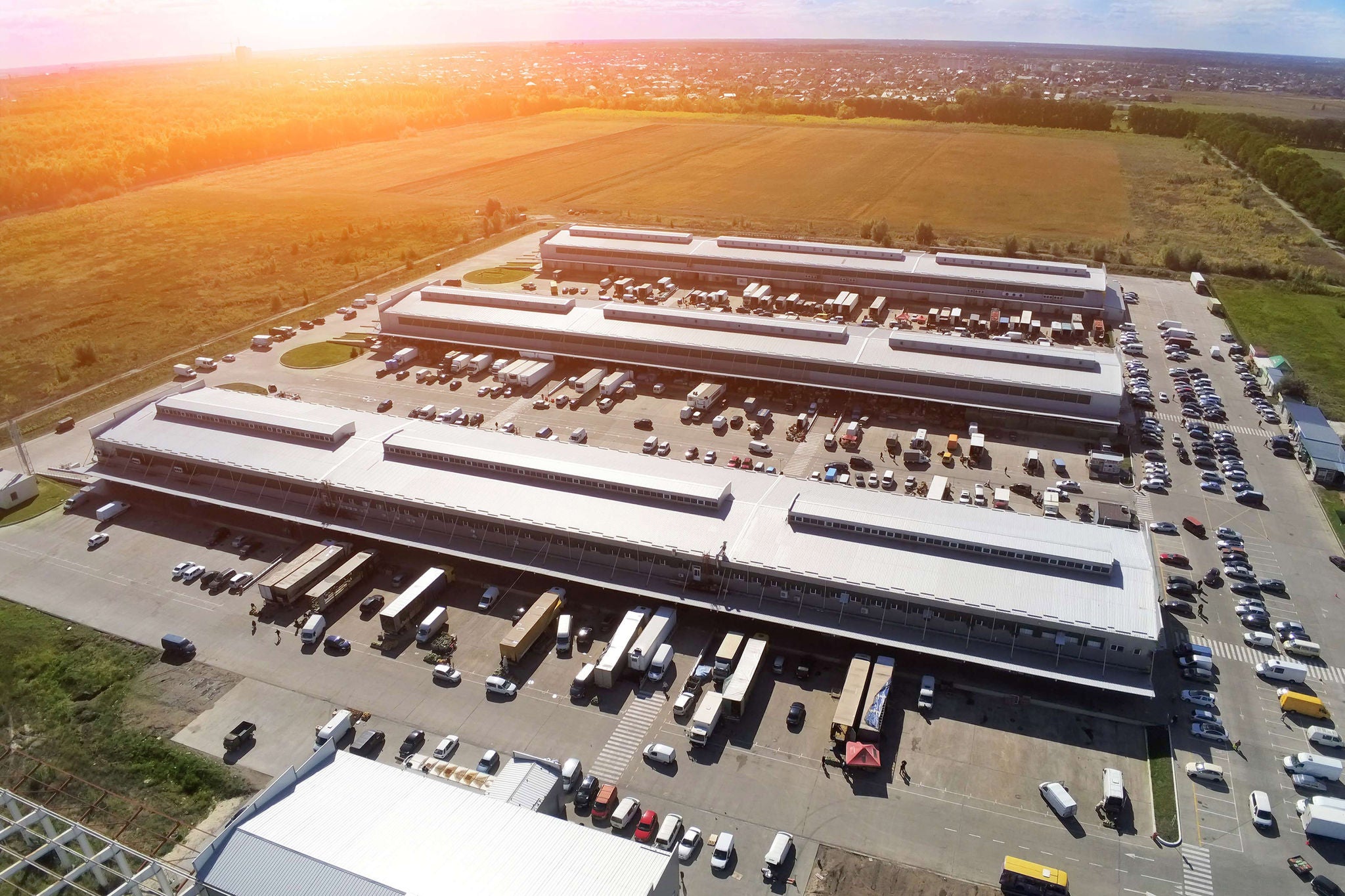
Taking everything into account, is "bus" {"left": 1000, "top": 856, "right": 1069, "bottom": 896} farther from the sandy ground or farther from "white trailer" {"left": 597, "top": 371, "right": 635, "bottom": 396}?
"white trailer" {"left": 597, "top": 371, "right": 635, "bottom": 396}

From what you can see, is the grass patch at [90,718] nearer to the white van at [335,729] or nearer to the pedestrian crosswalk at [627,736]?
the white van at [335,729]

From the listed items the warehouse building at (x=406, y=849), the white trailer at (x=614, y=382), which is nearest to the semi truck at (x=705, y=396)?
the white trailer at (x=614, y=382)

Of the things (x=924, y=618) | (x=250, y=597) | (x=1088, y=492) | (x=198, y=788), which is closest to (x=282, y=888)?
(x=198, y=788)

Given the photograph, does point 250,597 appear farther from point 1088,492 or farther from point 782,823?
point 1088,492

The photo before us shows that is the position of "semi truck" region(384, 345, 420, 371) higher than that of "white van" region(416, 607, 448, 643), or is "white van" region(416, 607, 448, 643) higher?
"semi truck" region(384, 345, 420, 371)

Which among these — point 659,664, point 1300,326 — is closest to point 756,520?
point 659,664

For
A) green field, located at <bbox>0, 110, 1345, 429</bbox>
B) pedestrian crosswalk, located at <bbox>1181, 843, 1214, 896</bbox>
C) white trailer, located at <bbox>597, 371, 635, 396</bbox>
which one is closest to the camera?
pedestrian crosswalk, located at <bbox>1181, 843, 1214, 896</bbox>

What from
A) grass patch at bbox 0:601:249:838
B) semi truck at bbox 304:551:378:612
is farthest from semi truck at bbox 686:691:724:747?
semi truck at bbox 304:551:378:612
